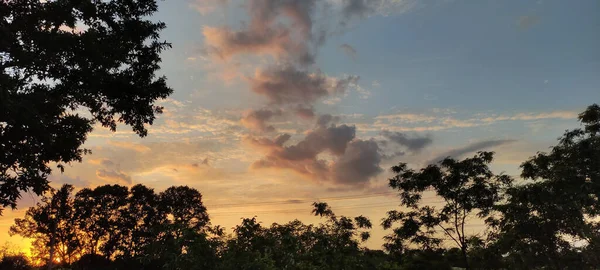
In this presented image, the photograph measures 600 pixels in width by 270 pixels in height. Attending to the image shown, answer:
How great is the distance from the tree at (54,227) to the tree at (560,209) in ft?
181

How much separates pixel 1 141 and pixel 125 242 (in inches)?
1811

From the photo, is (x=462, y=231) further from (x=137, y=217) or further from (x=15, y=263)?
(x=15, y=263)

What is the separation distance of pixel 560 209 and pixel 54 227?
61315 millimetres

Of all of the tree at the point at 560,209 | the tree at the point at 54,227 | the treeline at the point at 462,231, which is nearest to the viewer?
the treeline at the point at 462,231

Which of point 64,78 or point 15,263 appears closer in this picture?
point 64,78

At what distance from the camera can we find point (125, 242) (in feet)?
175

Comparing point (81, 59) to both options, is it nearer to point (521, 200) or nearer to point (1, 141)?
point (1, 141)

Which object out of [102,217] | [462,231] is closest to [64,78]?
[462,231]

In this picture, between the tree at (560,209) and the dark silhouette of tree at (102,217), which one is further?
the dark silhouette of tree at (102,217)

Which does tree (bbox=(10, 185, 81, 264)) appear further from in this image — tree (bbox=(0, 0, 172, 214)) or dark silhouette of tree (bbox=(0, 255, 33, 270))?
tree (bbox=(0, 0, 172, 214))

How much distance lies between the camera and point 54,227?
2047 inches

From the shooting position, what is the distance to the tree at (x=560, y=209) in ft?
74.8

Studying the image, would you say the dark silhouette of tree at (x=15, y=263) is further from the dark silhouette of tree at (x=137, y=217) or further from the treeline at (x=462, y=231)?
the treeline at (x=462, y=231)

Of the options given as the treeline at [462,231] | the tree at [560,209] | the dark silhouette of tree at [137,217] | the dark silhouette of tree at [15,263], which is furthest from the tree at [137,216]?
the tree at [560,209]
